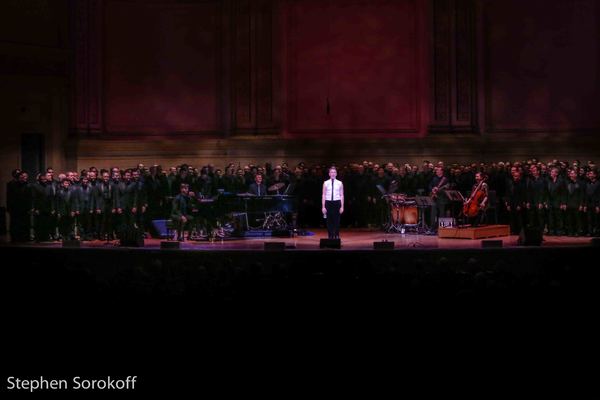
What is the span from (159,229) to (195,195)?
1.14 m

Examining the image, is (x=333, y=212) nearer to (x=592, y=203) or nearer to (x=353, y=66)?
(x=592, y=203)

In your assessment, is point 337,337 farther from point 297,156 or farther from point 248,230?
point 297,156

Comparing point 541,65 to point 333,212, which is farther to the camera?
point 541,65

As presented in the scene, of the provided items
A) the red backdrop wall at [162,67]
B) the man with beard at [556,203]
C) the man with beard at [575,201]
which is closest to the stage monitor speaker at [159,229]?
the red backdrop wall at [162,67]

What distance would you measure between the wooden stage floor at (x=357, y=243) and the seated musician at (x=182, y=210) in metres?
0.39

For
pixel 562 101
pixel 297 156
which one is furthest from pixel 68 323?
pixel 562 101

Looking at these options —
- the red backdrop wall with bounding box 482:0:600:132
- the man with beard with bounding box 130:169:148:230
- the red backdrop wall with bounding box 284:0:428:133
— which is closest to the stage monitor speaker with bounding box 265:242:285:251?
the man with beard with bounding box 130:169:148:230

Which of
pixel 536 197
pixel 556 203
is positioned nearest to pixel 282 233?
→ pixel 536 197

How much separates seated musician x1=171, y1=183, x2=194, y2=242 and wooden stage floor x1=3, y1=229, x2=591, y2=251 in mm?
386

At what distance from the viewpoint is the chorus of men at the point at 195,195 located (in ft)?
55.4

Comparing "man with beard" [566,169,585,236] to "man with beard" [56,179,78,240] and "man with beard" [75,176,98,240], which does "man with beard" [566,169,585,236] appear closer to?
"man with beard" [75,176,98,240]

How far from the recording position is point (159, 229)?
1734cm

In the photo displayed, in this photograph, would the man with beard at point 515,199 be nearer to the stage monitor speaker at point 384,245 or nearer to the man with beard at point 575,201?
the man with beard at point 575,201

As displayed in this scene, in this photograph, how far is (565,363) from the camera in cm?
455
